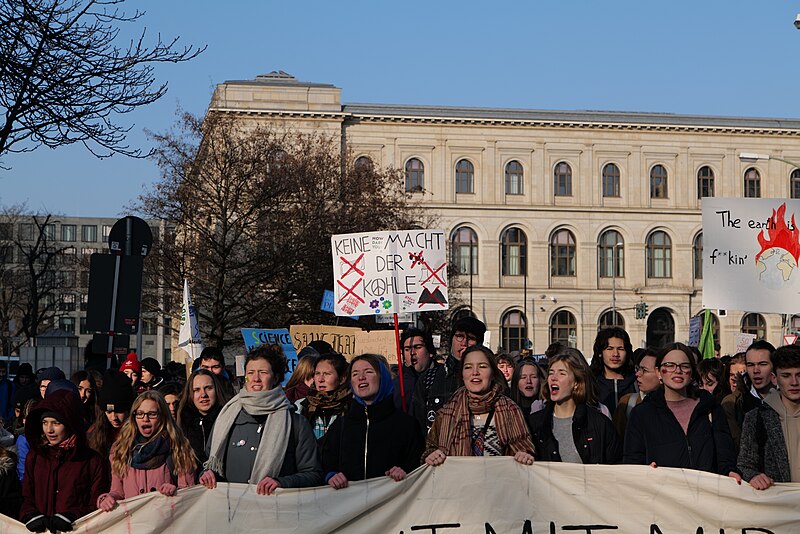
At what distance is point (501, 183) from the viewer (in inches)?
2938

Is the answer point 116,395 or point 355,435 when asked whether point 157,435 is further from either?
point 116,395

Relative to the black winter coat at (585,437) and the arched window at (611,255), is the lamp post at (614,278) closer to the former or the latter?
the arched window at (611,255)

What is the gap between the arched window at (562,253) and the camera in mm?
75062

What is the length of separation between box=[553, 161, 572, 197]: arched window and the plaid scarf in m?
68.8

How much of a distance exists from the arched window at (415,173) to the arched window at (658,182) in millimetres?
13963

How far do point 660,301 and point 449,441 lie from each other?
229ft

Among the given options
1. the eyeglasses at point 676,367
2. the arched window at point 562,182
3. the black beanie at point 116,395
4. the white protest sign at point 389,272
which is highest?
the arched window at point 562,182

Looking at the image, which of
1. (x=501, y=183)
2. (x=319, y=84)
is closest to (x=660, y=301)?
(x=501, y=183)

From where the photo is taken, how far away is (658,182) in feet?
251

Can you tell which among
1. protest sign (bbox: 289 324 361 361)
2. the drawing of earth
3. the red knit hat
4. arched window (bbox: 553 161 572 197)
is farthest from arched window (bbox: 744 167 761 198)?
the red knit hat

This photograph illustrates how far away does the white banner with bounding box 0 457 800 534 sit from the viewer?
6.95 metres

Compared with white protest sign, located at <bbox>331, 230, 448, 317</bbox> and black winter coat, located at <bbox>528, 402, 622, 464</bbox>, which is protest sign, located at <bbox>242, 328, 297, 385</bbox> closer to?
white protest sign, located at <bbox>331, 230, 448, 317</bbox>

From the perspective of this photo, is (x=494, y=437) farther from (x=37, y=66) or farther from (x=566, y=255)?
(x=566, y=255)

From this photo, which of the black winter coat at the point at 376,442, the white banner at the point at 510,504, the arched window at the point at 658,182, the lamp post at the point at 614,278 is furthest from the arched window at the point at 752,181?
the black winter coat at the point at 376,442
